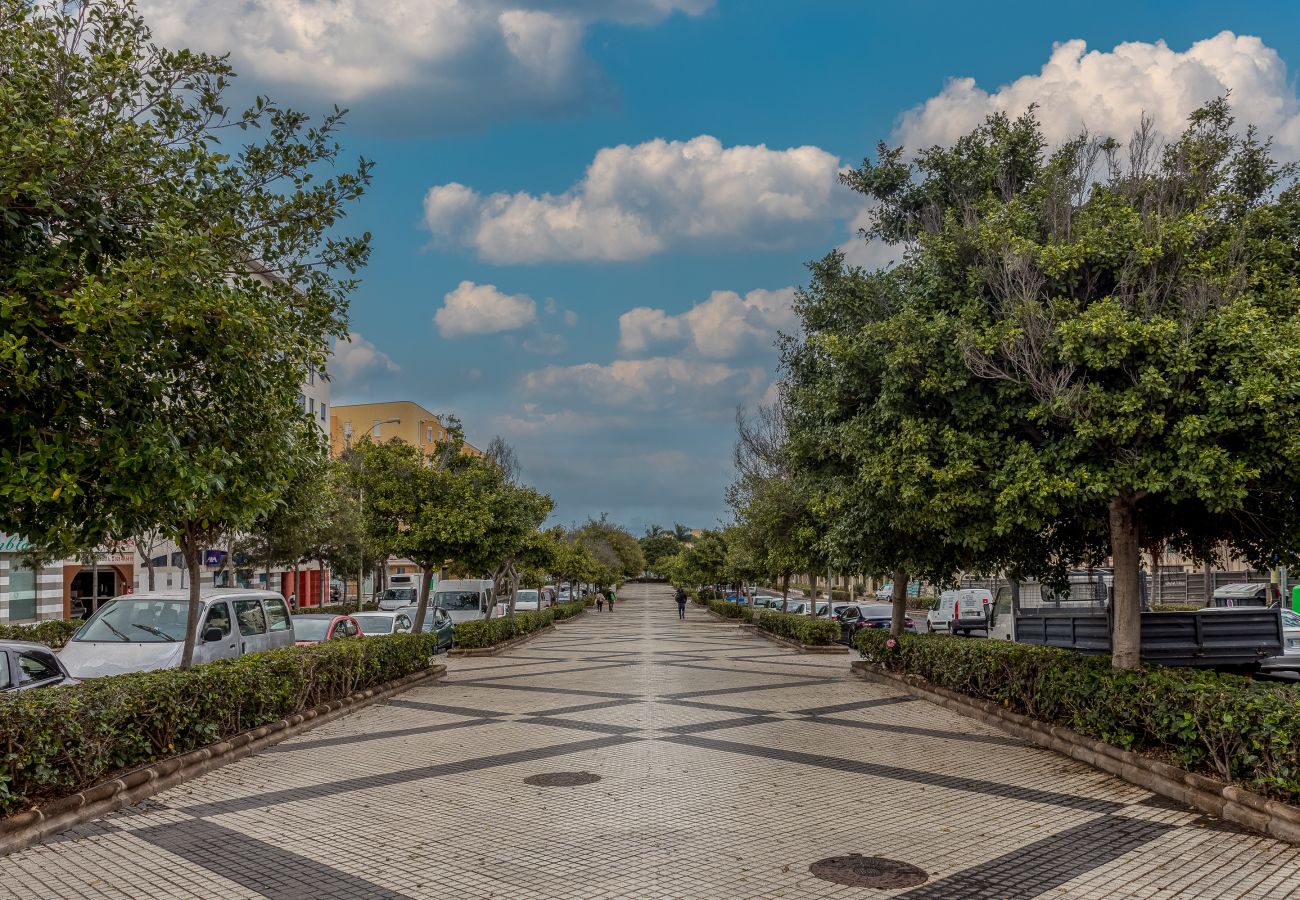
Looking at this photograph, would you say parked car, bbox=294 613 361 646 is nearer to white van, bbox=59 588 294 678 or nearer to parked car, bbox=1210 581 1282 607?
white van, bbox=59 588 294 678

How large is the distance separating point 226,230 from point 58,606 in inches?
1180

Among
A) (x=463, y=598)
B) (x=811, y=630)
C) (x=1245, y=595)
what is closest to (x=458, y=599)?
(x=463, y=598)

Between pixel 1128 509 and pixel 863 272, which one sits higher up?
pixel 863 272

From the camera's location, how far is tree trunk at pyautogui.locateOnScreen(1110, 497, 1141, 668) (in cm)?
1027

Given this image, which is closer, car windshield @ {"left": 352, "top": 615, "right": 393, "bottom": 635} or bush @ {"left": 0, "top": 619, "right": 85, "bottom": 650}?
bush @ {"left": 0, "top": 619, "right": 85, "bottom": 650}

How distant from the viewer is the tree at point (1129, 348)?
8305 mm

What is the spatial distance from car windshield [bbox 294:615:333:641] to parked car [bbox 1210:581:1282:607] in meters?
24.8

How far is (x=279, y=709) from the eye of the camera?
38.0 feet

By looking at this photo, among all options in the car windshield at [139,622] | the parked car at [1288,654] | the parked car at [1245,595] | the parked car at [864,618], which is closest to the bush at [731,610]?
the parked car at [864,618]

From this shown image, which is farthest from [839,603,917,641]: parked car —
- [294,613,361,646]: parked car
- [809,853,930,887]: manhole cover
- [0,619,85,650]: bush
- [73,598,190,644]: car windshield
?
[809,853,930,887]: manhole cover

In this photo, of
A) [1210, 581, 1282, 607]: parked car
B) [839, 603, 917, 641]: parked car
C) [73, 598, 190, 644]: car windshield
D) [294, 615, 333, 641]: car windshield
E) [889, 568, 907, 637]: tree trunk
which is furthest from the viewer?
[1210, 581, 1282, 607]: parked car

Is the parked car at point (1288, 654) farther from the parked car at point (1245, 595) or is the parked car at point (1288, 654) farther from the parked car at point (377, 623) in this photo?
the parked car at point (377, 623)

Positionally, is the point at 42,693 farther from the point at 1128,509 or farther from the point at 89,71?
the point at 1128,509

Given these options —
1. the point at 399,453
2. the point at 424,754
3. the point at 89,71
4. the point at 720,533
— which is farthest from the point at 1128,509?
the point at 720,533
